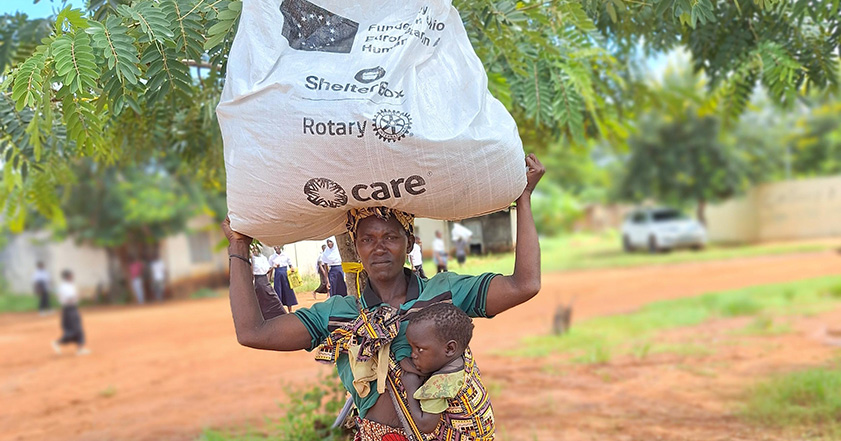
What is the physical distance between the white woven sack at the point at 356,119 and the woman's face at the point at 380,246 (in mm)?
122

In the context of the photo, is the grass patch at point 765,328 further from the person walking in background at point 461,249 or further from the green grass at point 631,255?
the green grass at point 631,255

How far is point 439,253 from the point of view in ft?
10.9

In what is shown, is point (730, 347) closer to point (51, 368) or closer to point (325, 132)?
point (325, 132)

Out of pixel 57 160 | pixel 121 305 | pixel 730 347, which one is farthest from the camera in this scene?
pixel 121 305

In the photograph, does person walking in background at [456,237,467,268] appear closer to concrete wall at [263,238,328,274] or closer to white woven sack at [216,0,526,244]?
concrete wall at [263,238,328,274]

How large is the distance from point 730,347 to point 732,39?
4.74 metres

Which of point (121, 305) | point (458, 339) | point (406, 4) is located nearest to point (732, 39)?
point (406, 4)

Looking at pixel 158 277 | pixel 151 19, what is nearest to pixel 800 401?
pixel 151 19

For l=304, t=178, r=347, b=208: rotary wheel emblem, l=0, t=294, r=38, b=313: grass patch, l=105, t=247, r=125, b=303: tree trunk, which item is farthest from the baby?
l=0, t=294, r=38, b=313: grass patch

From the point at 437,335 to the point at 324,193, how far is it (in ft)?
1.76

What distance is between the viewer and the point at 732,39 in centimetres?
391

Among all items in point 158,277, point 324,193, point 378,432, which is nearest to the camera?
point 324,193

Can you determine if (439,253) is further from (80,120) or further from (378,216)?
(80,120)

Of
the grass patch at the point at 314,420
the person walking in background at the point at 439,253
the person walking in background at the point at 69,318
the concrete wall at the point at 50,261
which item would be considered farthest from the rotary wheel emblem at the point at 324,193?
the concrete wall at the point at 50,261
